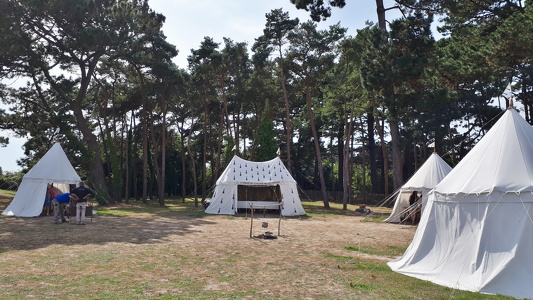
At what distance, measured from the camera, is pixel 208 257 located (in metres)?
8.71

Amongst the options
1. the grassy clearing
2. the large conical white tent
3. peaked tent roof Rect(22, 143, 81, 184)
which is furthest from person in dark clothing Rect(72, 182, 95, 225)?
the large conical white tent

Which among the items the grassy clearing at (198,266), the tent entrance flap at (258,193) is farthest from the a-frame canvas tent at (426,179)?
the tent entrance flap at (258,193)

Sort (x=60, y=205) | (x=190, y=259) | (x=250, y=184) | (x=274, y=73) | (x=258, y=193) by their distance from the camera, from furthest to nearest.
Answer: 1. (x=274, y=73)
2. (x=258, y=193)
3. (x=250, y=184)
4. (x=60, y=205)
5. (x=190, y=259)

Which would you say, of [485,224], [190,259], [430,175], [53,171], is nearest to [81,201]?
[53,171]

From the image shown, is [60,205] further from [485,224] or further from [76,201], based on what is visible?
[485,224]

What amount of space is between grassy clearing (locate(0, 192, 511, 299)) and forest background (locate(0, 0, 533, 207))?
30.4 feet

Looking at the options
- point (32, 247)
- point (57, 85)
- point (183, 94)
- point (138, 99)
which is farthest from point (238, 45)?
point (32, 247)

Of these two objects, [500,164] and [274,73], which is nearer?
[500,164]

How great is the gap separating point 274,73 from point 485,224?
24.0 metres

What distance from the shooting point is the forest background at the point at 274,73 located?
1792 cm

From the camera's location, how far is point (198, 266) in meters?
7.72

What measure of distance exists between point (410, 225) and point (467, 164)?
32.2ft

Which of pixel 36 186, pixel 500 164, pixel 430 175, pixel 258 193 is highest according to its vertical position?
pixel 430 175

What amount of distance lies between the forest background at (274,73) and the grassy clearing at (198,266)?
9.27 metres
